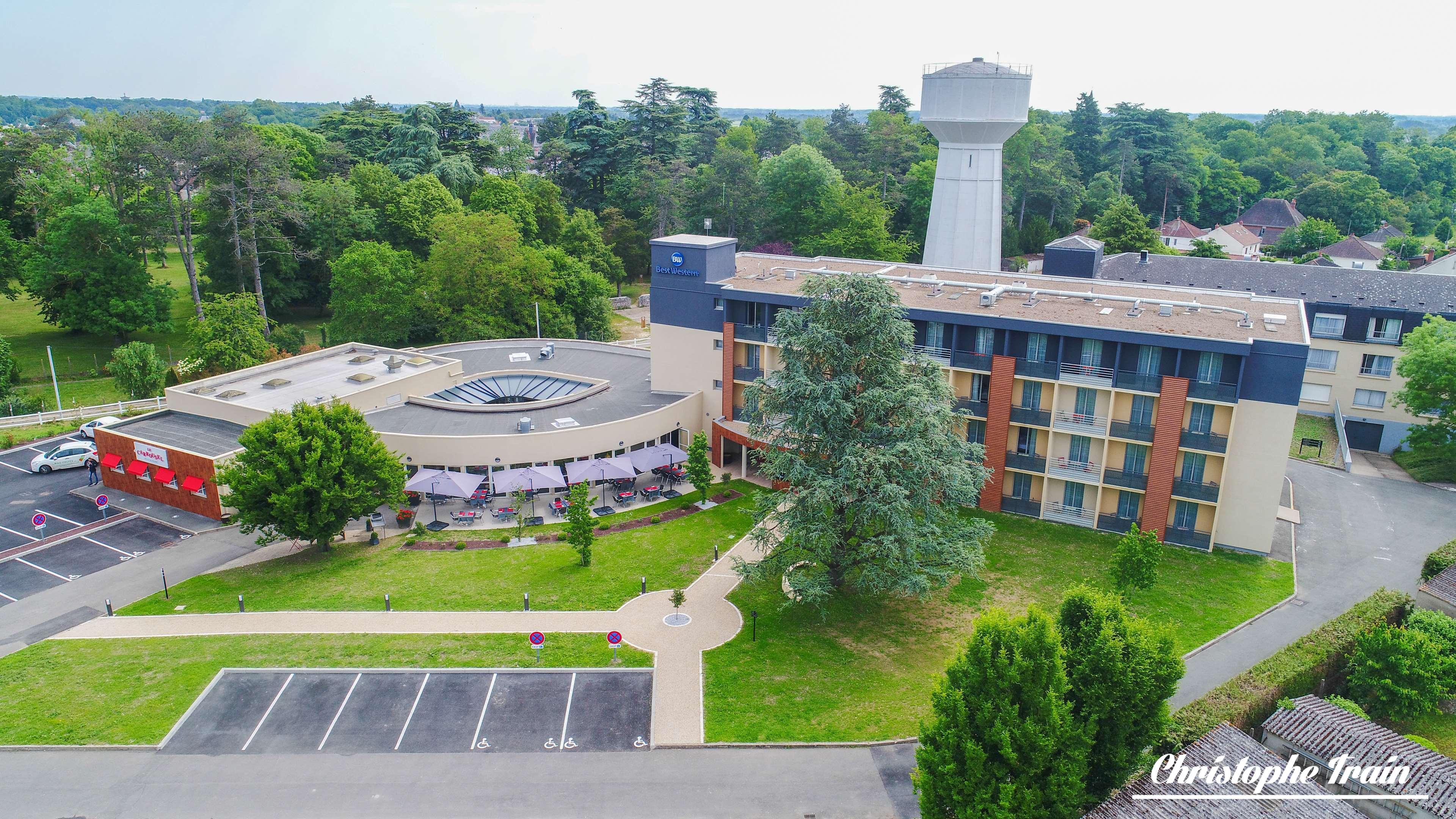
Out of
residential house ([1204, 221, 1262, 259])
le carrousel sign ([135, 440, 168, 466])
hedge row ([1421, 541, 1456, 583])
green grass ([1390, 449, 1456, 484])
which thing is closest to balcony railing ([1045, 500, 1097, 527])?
hedge row ([1421, 541, 1456, 583])

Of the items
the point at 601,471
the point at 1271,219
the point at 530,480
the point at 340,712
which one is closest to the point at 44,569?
the point at 340,712

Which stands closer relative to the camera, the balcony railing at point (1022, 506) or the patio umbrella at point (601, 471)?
the balcony railing at point (1022, 506)

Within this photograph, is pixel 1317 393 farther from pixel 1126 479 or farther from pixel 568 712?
pixel 568 712

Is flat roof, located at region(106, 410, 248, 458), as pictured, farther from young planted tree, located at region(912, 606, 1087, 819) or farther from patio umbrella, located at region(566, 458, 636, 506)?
young planted tree, located at region(912, 606, 1087, 819)

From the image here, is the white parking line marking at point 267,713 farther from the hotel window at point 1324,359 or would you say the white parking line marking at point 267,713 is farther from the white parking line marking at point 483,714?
the hotel window at point 1324,359

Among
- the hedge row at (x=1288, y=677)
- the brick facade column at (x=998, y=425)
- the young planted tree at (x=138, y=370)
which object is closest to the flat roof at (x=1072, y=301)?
the brick facade column at (x=998, y=425)
